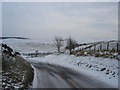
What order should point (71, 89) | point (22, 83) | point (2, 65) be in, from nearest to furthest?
1. point (71, 89)
2. point (22, 83)
3. point (2, 65)

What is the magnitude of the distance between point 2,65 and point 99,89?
901 cm

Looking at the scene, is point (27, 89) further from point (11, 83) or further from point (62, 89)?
point (62, 89)

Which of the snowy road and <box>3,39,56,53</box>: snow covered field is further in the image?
<box>3,39,56,53</box>: snow covered field

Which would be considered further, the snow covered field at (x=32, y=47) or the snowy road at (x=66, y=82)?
the snow covered field at (x=32, y=47)

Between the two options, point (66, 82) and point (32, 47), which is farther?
point (32, 47)

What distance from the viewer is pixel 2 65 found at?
14.3 m

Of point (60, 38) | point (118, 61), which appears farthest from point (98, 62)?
point (60, 38)

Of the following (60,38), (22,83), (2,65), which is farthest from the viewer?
(60,38)

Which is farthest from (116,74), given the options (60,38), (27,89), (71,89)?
(60,38)

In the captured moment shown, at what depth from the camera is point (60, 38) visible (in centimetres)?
6706

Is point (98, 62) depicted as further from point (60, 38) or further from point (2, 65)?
point (60, 38)

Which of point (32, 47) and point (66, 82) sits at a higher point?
point (66, 82)

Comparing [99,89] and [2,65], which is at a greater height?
[2,65]

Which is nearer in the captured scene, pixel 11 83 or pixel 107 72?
pixel 11 83
